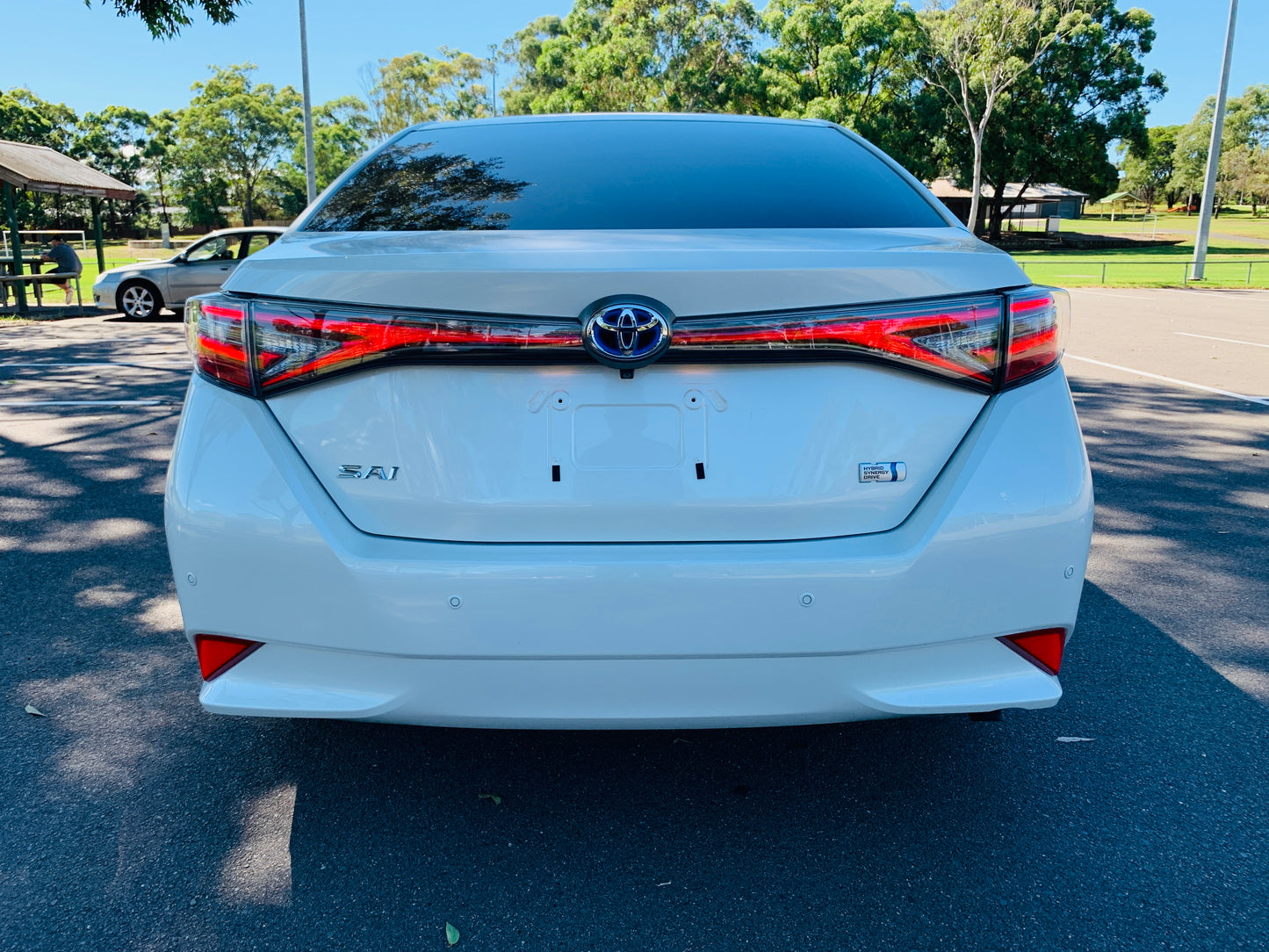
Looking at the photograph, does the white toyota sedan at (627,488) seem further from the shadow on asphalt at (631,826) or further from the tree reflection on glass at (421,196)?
the tree reflection on glass at (421,196)

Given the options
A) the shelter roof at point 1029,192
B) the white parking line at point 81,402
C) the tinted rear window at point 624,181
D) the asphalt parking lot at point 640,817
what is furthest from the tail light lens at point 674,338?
the shelter roof at point 1029,192

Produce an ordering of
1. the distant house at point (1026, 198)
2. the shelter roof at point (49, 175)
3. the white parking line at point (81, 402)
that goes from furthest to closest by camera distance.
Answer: the distant house at point (1026, 198), the shelter roof at point (49, 175), the white parking line at point (81, 402)

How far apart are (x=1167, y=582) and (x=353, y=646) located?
3363 millimetres

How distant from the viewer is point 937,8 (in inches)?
1828

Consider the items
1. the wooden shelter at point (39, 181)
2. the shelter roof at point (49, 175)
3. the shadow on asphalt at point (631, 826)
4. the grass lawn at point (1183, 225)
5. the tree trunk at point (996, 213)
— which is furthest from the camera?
the grass lawn at point (1183, 225)

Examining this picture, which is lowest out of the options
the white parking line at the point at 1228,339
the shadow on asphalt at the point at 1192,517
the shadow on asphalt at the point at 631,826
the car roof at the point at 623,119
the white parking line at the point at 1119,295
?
the shadow on asphalt at the point at 631,826

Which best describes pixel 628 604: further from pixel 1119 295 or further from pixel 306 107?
pixel 306 107

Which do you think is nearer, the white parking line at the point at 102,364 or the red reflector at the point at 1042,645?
the red reflector at the point at 1042,645

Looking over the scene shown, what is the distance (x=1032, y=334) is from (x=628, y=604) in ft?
3.32

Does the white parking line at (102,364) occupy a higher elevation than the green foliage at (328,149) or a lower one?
lower

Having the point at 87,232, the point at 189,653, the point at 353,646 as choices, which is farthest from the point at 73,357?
the point at 87,232

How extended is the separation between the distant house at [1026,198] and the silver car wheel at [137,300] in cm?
4137


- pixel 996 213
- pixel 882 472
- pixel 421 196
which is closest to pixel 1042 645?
pixel 882 472

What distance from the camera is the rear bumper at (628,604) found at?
1.94 metres
